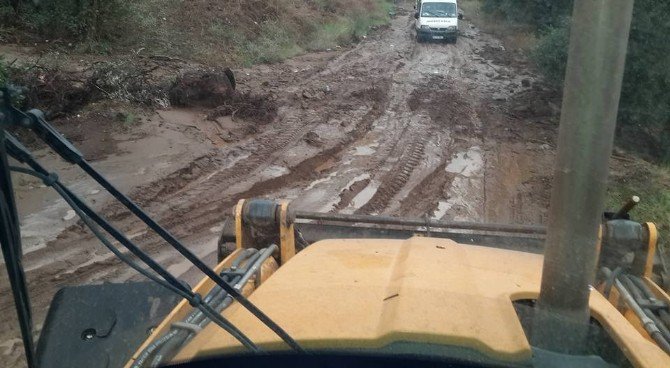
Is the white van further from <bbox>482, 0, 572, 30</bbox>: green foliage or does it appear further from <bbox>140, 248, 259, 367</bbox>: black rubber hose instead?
<bbox>140, 248, 259, 367</bbox>: black rubber hose

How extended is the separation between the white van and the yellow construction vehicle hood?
2652 centimetres

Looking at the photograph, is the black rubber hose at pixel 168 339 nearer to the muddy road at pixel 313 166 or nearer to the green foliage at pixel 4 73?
the muddy road at pixel 313 166

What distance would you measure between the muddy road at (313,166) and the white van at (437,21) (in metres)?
9.82

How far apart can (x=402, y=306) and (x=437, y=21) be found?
28.0m

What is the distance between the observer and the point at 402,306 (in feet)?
7.93

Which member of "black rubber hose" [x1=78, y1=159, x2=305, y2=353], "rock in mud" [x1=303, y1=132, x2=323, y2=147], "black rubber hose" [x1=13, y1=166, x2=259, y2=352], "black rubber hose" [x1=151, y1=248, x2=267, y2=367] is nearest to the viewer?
"black rubber hose" [x1=13, y1=166, x2=259, y2=352]

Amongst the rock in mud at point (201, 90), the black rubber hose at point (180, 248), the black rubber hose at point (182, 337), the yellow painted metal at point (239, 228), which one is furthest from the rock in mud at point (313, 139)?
the black rubber hose at point (180, 248)

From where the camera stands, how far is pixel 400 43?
2852 centimetres

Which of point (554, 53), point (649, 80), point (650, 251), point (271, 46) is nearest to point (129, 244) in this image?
point (650, 251)

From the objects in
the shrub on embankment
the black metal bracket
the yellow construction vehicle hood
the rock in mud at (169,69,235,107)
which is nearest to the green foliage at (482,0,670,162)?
the rock in mud at (169,69,235,107)

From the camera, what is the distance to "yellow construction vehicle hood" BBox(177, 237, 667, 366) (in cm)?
220

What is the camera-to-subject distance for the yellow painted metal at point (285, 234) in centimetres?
443

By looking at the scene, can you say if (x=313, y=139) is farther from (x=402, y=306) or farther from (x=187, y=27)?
(x=402, y=306)

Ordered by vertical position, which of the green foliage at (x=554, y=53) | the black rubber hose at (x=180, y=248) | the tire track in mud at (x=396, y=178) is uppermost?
the black rubber hose at (x=180, y=248)
